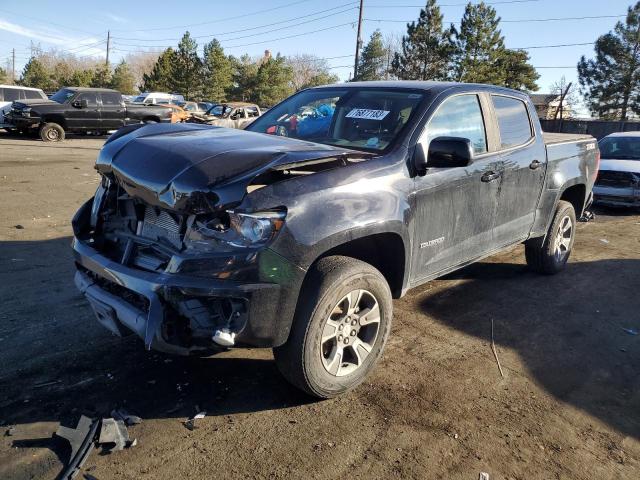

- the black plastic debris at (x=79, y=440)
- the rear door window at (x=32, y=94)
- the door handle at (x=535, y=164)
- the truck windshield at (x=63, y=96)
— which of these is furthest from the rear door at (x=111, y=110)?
the black plastic debris at (x=79, y=440)

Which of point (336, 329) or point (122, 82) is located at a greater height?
point (122, 82)

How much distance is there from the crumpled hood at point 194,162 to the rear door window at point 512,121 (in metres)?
1.85

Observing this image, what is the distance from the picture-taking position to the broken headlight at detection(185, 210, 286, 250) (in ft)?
8.70

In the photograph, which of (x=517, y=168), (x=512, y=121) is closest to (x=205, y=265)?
(x=517, y=168)

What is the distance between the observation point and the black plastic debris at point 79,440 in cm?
247

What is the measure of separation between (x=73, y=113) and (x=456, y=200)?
1845 centimetres

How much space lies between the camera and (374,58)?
71.6 metres

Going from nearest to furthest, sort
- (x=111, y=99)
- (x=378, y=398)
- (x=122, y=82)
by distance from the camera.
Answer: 1. (x=378, y=398)
2. (x=111, y=99)
3. (x=122, y=82)

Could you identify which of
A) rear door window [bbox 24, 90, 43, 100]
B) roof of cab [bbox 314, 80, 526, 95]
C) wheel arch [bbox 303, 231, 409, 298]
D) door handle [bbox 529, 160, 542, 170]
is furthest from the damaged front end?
rear door window [bbox 24, 90, 43, 100]

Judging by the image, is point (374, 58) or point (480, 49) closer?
point (480, 49)

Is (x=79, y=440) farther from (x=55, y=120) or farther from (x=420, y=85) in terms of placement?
(x=55, y=120)

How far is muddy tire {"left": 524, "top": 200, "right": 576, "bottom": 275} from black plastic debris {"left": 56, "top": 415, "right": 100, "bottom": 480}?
4.47 metres

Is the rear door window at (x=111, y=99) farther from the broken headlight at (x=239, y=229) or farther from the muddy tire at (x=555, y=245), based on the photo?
the broken headlight at (x=239, y=229)

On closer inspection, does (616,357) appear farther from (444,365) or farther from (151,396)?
(151,396)
